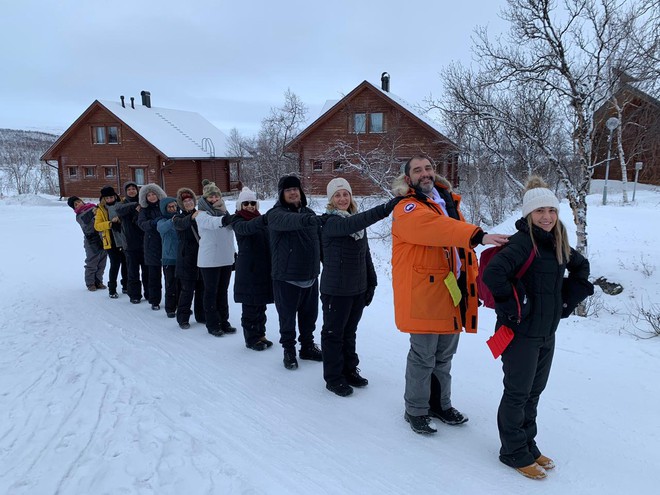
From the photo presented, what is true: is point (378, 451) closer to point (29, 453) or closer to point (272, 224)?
point (272, 224)

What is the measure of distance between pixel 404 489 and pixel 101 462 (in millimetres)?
1979

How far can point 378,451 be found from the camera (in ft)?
10.4

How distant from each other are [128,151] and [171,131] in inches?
121

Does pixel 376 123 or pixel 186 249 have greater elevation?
pixel 376 123

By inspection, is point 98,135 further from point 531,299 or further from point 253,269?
point 531,299

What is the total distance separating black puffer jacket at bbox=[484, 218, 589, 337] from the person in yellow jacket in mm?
6597

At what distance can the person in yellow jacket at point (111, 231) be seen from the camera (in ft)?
25.0

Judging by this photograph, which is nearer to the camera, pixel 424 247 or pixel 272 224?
pixel 424 247

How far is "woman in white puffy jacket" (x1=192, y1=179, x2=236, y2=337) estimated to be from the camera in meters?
5.43

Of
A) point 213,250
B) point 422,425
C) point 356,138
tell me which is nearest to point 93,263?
point 213,250

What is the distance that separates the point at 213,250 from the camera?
17.9 feet

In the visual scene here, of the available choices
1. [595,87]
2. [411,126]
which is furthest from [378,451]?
[411,126]

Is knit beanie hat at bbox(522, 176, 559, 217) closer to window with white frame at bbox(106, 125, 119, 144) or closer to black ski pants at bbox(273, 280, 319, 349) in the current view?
black ski pants at bbox(273, 280, 319, 349)

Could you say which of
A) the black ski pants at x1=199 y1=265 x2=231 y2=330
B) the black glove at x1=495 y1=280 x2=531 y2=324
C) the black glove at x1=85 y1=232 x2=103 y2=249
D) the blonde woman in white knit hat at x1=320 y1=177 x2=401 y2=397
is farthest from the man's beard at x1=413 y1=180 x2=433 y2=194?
the black glove at x1=85 y1=232 x2=103 y2=249
